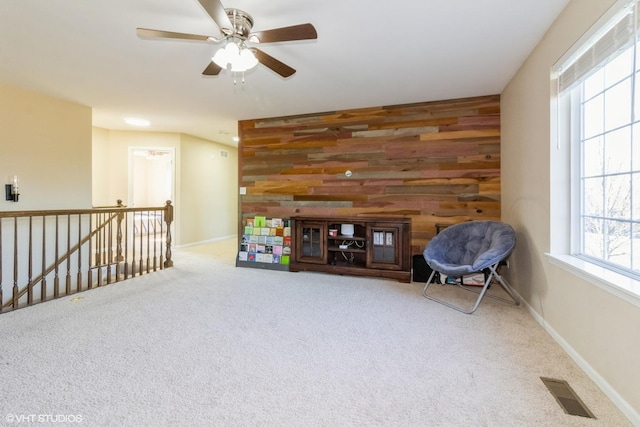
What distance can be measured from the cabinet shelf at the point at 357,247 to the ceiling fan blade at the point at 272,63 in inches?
80.5

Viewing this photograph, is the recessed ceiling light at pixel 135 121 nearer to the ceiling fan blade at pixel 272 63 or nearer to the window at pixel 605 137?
the ceiling fan blade at pixel 272 63

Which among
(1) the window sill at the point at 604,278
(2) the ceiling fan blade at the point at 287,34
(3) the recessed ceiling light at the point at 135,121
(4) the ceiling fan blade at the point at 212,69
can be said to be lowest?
(1) the window sill at the point at 604,278

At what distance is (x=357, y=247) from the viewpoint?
3914 mm

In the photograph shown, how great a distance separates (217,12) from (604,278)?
2504mm

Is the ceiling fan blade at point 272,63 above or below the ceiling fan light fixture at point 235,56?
above

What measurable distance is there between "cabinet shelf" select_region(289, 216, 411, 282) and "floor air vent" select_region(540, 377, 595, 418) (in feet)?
6.59

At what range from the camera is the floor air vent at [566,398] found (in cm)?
142

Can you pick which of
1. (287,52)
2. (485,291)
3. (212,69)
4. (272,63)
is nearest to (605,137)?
(485,291)

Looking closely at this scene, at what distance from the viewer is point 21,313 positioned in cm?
259

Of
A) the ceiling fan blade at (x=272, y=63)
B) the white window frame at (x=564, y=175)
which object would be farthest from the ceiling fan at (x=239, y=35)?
the white window frame at (x=564, y=175)

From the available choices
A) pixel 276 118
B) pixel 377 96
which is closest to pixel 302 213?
pixel 276 118

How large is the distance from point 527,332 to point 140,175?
10493 mm

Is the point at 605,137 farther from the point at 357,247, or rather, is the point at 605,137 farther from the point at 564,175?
the point at 357,247

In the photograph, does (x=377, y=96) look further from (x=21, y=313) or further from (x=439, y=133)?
(x=21, y=313)
